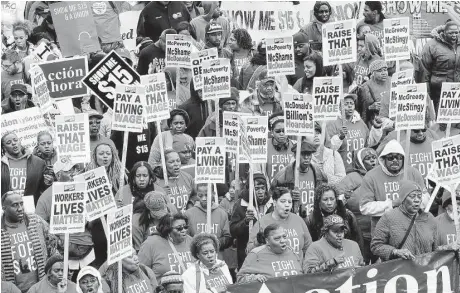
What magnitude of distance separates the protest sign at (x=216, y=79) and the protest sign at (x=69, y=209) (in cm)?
381

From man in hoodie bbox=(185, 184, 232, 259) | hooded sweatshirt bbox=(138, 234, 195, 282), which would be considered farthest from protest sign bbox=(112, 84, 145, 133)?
hooded sweatshirt bbox=(138, 234, 195, 282)

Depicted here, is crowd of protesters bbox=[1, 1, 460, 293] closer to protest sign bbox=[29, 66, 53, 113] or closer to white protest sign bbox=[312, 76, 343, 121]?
white protest sign bbox=[312, 76, 343, 121]

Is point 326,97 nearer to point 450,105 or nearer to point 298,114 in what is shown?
point 298,114

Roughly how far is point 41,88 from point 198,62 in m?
2.20

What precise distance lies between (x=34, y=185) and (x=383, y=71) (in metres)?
5.19

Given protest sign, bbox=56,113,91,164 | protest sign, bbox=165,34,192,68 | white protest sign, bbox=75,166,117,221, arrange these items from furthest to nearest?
protest sign, bbox=165,34,192,68, protest sign, bbox=56,113,91,164, white protest sign, bbox=75,166,117,221

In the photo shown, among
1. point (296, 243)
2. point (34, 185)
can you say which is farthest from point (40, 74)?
point (296, 243)

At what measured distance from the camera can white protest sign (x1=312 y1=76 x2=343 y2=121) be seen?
20.6 meters

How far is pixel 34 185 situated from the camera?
784 inches

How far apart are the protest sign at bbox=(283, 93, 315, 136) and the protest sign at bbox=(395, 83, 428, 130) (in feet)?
3.24

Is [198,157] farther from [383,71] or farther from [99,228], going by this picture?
[383,71]

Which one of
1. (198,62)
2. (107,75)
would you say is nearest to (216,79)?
(198,62)

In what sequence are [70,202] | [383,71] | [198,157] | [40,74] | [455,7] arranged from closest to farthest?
1. [70,202]
2. [198,157]
3. [40,74]
4. [383,71]
5. [455,7]

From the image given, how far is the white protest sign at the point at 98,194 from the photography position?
58.5 ft
